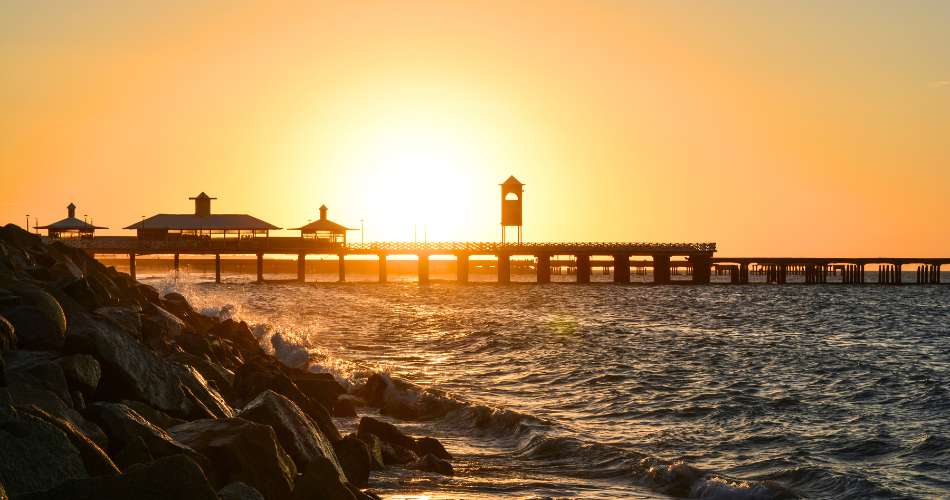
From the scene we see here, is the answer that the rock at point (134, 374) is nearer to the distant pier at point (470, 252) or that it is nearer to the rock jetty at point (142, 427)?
the rock jetty at point (142, 427)

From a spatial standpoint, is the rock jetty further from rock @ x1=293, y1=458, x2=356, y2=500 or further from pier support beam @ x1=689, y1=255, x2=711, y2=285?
pier support beam @ x1=689, y1=255, x2=711, y2=285

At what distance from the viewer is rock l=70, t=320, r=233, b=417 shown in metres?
11.5

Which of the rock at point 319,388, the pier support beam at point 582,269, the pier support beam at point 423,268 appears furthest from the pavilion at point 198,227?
the rock at point 319,388

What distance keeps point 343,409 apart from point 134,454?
9438mm

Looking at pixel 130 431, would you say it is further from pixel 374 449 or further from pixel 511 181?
pixel 511 181

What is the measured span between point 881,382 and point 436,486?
17.4 m

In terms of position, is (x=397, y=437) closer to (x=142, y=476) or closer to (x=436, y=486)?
(x=436, y=486)

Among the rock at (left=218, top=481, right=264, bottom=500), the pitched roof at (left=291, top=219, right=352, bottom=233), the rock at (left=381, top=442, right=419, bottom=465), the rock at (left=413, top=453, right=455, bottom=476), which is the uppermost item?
the pitched roof at (left=291, top=219, right=352, bottom=233)

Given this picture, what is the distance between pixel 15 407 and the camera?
8.19m

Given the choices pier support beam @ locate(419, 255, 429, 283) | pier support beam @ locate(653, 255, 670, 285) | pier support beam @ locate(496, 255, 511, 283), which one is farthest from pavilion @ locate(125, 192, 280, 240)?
pier support beam @ locate(653, 255, 670, 285)

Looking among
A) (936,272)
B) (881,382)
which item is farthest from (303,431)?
(936,272)

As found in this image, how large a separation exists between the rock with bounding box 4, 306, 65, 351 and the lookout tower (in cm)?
9343

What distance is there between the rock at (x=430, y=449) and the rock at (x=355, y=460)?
7.02 feet

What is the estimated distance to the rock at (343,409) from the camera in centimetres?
1864
